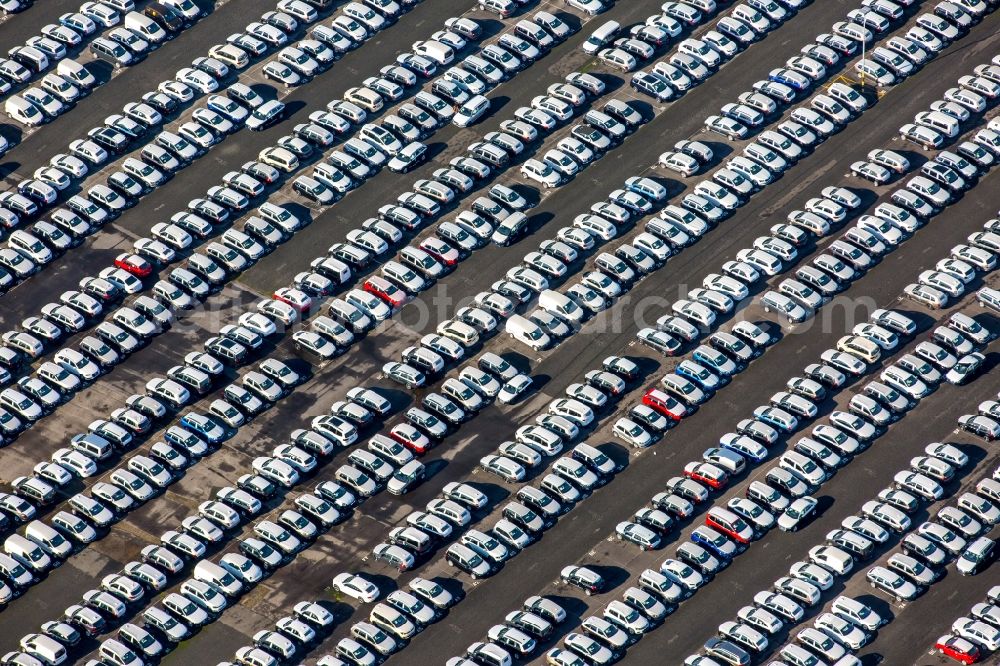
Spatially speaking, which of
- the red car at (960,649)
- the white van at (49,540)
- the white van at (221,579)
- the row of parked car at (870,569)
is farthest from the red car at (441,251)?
the red car at (960,649)

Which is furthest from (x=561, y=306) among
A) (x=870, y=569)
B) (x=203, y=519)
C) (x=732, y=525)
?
(x=870, y=569)

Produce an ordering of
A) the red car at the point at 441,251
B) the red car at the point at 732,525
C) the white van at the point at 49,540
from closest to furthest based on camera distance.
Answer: the red car at the point at 732,525 < the white van at the point at 49,540 < the red car at the point at 441,251

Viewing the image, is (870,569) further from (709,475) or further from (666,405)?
(666,405)

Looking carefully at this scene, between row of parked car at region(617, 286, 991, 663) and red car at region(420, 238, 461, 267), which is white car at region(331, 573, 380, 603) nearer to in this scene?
row of parked car at region(617, 286, 991, 663)

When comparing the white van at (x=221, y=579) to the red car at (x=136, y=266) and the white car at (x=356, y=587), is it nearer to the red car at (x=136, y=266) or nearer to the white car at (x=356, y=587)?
the white car at (x=356, y=587)

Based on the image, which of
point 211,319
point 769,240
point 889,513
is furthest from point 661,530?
point 211,319

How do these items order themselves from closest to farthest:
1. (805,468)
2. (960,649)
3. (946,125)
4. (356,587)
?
(960,649)
(356,587)
(805,468)
(946,125)
